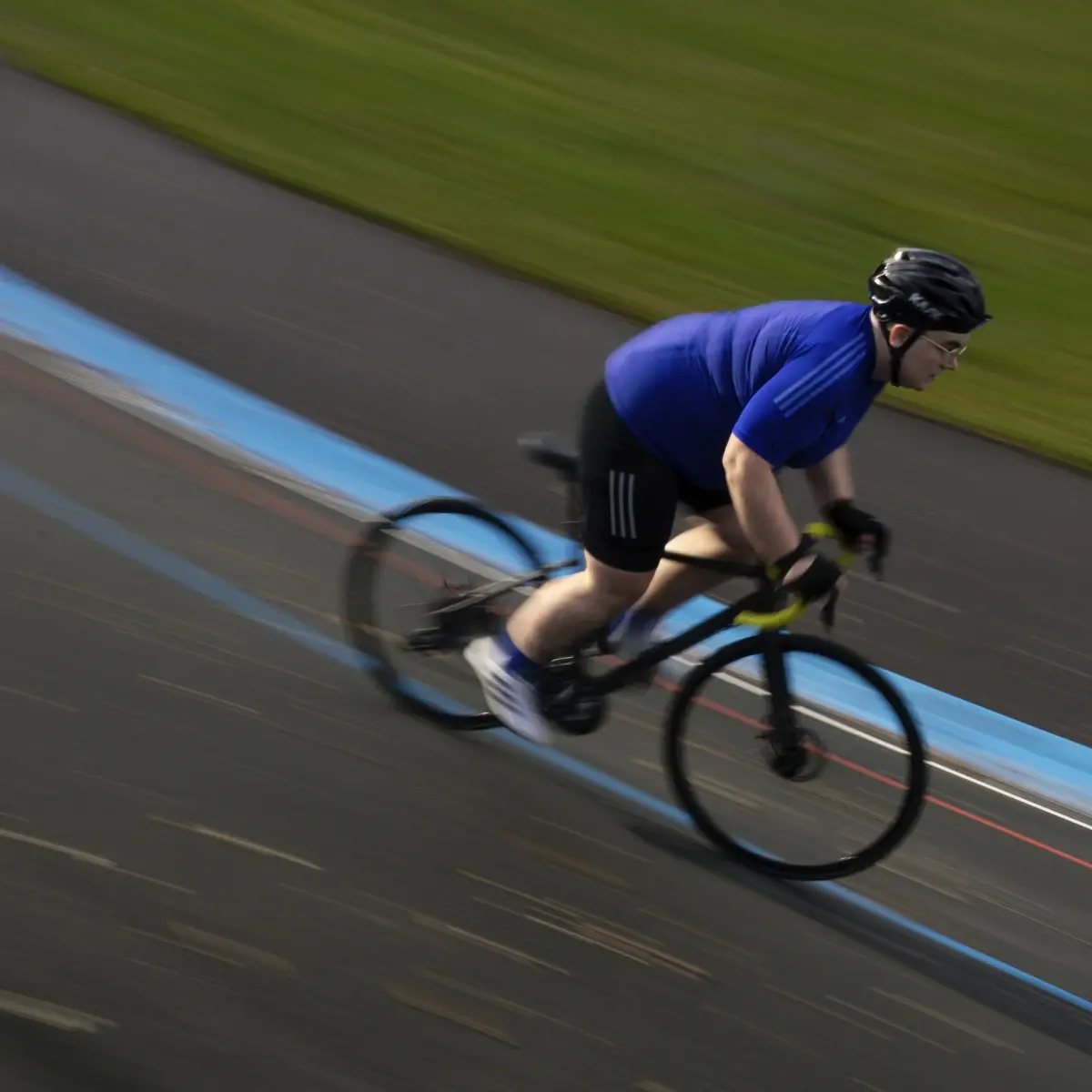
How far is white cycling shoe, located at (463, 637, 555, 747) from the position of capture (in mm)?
4348

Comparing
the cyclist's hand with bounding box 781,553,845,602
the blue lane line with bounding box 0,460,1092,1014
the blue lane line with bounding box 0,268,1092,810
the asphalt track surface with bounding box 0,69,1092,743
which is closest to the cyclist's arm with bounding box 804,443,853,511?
the cyclist's hand with bounding box 781,553,845,602

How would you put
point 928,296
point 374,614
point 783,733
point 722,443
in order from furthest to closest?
point 374,614 < point 783,733 < point 722,443 < point 928,296

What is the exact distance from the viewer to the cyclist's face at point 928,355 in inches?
138

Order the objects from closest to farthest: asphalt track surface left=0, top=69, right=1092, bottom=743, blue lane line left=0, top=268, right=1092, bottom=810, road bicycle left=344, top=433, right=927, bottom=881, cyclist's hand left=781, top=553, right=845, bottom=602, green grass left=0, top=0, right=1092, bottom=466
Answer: cyclist's hand left=781, top=553, right=845, bottom=602, road bicycle left=344, top=433, right=927, bottom=881, blue lane line left=0, top=268, right=1092, bottom=810, asphalt track surface left=0, top=69, right=1092, bottom=743, green grass left=0, top=0, right=1092, bottom=466

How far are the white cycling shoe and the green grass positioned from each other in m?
3.38

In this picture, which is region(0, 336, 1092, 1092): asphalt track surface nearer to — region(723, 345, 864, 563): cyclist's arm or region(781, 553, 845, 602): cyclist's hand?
region(781, 553, 845, 602): cyclist's hand

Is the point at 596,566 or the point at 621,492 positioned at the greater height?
the point at 621,492

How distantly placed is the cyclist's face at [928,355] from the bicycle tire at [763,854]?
0.81 metres

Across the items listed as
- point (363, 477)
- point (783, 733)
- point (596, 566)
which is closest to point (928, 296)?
point (596, 566)

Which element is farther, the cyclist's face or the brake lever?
the brake lever

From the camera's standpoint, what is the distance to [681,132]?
10078 mm

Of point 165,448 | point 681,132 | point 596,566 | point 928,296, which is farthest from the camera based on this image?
point 681,132

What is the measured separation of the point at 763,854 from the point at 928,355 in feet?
5.61

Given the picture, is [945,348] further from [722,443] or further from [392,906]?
[392,906]
